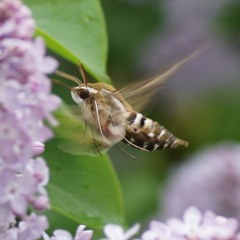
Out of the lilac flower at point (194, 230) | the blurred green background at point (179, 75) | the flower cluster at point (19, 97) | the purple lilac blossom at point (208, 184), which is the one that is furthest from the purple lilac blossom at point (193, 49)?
the flower cluster at point (19, 97)

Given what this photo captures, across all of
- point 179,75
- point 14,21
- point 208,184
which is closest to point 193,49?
point 179,75

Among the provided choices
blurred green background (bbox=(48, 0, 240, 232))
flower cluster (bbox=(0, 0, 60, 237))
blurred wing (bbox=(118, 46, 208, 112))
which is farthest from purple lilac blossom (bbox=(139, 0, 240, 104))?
flower cluster (bbox=(0, 0, 60, 237))

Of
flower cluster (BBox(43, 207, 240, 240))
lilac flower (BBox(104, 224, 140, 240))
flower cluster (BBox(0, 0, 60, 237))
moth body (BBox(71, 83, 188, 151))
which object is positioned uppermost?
flower cluster (BBox(0, 0, 60, 237))

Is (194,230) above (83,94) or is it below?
below

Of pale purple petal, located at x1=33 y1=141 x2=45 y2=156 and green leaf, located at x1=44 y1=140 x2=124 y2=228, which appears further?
green leaf, located at x1=44 y1=140 x2=124 y2=228

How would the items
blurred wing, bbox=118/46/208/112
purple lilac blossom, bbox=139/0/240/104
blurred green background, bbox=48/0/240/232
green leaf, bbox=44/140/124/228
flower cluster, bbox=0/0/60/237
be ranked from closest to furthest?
flower cluster, bbox=0/0/60/237
blurred wing, bbox=118/46/208/112
green leaf, bbox=44/140/124/228
blurred green background, bbox=48/0/240/232
purple lilac blossom, bbox=139/0/240/104

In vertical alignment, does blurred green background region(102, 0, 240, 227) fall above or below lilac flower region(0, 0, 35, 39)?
below

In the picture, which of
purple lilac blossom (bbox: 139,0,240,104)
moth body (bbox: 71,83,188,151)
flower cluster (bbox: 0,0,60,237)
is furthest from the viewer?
purple lilac blossom (bbox: 139,0,240,104)

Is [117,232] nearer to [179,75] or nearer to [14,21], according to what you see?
[14,21]

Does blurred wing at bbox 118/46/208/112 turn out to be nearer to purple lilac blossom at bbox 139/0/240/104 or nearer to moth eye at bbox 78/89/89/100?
moth eye at bbox 78/89/89/100
